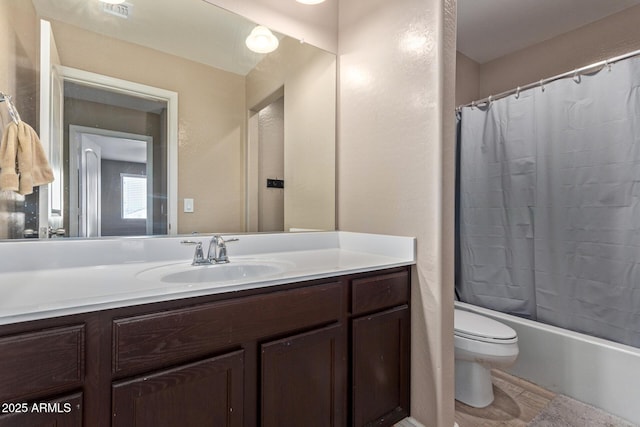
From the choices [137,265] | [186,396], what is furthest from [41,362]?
[137,265]

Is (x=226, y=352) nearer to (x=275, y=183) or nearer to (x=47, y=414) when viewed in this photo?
(x=47, y=414)

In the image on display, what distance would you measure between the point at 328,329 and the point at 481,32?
2.41 metres

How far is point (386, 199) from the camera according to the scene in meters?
1.49

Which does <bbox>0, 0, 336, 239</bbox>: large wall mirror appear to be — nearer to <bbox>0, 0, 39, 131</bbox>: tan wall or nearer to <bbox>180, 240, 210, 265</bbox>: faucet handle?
<bbox>0, 0, 39, 131</bbox>: tan wall

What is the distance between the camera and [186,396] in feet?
2.65

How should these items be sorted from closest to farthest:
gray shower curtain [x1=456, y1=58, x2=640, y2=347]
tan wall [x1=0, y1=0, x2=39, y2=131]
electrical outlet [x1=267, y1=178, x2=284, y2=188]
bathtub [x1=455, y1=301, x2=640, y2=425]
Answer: tan wall [x1=0, y1=0, x2=39, y2=131] < bathtub [x1=455, y1=301, x2=640, y2=425] < gray shower curtain [x1=456, y1=58, x2=640, y2=347] < electrical outlet [x1=267, y1=178, x2=284, y2=188]

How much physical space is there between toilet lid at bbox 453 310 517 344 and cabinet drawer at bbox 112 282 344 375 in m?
0.83

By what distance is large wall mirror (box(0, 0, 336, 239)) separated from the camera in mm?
1108

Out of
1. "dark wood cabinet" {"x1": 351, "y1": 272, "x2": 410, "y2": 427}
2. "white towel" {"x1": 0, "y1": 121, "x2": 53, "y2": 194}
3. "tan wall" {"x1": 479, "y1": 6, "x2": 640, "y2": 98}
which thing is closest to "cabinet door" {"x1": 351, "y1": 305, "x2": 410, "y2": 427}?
"dark wood cabinet" {"x1": 351, "y1": 272, "x2": 410, "y2": 427}

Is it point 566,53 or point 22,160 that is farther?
point 566,53

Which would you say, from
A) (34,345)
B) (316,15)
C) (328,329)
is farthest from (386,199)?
(34,345)

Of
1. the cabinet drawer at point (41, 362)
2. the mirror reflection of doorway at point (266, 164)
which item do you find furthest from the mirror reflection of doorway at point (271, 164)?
the cabinet drawer at point (41, 362)

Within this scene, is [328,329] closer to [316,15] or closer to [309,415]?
[309,415]

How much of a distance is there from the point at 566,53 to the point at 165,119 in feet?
8.93
